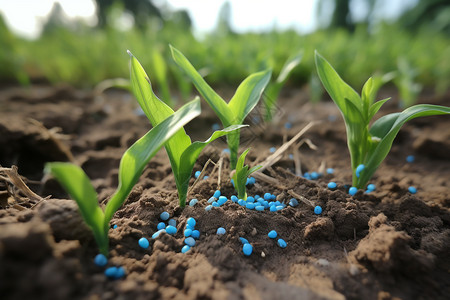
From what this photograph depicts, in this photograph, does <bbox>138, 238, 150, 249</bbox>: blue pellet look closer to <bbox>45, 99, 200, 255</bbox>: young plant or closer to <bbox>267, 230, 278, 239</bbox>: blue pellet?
<bbox>45, 99, 200, 255</bbox>: young plant

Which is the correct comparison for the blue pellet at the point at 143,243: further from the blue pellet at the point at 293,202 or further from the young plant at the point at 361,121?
the young plant at the point at 361,121

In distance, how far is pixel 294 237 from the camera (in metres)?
1.04

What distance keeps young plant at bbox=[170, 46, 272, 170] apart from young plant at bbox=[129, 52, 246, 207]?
6.9 inches

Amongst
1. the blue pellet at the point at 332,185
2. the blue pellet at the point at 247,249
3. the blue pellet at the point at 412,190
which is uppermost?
the blue pellet at the point at 247,249

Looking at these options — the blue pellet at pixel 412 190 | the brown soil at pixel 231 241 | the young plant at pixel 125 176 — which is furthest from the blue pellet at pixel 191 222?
the blue pellet at pixel 412 190

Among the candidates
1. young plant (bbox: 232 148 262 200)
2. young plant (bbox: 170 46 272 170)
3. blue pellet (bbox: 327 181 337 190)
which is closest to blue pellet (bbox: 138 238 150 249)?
young plant (bbox: 232 148 262 200)

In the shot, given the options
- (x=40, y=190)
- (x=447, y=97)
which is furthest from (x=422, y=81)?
(x=40, y=190)

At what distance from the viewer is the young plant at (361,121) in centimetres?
118

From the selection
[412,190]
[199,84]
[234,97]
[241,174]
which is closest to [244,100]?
[234,97]

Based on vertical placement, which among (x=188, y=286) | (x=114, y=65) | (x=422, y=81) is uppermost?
(x=114, y=65)

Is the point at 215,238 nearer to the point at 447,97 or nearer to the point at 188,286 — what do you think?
the point at 188,286

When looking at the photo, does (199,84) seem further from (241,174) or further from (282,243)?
(282,243)

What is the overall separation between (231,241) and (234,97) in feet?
1.90

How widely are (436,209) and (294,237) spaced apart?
62 cm
